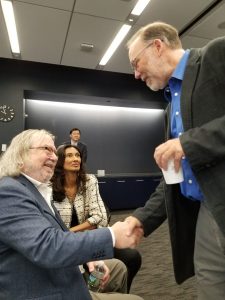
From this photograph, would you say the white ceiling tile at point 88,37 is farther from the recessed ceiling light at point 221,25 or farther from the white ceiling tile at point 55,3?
the recessed ceiling light at point 221,25

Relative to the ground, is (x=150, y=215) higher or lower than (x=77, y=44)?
lower

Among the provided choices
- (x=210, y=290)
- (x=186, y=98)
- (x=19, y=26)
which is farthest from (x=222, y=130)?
(x=19, y=26)

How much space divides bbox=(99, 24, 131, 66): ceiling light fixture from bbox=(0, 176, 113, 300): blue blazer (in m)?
3.86

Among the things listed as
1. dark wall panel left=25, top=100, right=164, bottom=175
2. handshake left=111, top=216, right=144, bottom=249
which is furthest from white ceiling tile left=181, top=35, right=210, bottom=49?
handshake left=111, top=216, right=144, bottom=249

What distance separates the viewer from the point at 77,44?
196 inches

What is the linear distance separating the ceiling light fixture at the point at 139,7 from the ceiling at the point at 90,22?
0.06 m

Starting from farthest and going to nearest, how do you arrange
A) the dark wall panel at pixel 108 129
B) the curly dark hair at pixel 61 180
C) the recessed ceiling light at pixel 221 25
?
1. the dark wall panel at pixel 108 129
2. the recessed ceiling light at pixel 221 25
3. the curly dark hair at pixel 61 180

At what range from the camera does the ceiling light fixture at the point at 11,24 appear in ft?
12.3

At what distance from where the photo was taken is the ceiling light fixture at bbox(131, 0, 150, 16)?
12.0 feet

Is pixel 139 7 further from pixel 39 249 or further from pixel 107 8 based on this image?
pixel 39 249

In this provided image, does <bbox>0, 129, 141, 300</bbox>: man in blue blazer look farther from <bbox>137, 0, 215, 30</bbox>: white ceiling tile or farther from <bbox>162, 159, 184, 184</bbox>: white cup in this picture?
<bbox>137, 0, 215, 30</bbox>: white ceiling tile

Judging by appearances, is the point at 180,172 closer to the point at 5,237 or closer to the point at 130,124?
the point at 5,237

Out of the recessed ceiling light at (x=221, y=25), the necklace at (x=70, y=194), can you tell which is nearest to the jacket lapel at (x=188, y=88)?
the necklace at (x=70, y=194)

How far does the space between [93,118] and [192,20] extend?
3.80 metres
